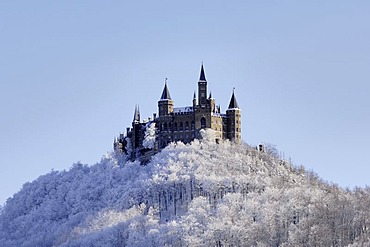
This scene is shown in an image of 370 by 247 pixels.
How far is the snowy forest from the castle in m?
2.49

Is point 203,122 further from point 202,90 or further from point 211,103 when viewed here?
point 202,90

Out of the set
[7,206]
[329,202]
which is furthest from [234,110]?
[7,206]

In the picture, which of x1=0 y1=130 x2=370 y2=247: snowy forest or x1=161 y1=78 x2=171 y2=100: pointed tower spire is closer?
x1=0 y1=130 x2=370 y2=247: snowy forest

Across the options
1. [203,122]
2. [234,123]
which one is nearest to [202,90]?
[203,122]

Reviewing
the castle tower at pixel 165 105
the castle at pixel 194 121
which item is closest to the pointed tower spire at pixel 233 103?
the castle at pixel 194 121

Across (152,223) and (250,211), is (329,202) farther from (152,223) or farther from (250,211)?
(152,223)

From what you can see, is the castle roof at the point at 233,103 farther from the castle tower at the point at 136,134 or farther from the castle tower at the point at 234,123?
the castle tower at the point at 136,134

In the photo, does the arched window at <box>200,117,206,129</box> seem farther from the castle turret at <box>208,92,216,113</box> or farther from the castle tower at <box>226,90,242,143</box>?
the castle tower at <box>226,90,242,143</box>

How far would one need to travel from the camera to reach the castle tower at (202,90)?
575 feet

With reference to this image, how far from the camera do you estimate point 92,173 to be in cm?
18888

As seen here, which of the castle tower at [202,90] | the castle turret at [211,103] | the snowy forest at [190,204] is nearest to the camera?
the snowy forest at [190,204]

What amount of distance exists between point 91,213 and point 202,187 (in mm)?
18829

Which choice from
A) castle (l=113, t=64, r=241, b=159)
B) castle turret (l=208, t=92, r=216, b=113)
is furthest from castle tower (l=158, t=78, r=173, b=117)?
castle turret (l=208, t=92, r=216, b=113)

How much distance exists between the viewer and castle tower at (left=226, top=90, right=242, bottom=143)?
17488cm
